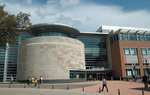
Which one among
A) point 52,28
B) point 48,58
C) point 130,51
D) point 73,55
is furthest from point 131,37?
point 48,58

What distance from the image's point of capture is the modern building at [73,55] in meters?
36.5

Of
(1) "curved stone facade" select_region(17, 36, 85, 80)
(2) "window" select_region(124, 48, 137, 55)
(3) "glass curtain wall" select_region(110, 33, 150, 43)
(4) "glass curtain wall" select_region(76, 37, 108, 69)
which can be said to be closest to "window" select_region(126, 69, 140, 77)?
(2) "window" select_region(124, 48, 137, 55)

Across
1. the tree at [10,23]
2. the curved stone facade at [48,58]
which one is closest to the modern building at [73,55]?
the curved stone facade at [48,58]

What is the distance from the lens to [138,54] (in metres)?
44.8

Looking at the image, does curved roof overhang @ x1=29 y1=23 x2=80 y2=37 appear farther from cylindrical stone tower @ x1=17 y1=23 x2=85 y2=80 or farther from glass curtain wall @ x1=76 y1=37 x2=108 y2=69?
glass curtain wall @ x1=76 y1=37 x2=108 y2=69

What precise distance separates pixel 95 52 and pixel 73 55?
1325 centimetres

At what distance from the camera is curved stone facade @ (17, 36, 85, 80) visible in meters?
35.7

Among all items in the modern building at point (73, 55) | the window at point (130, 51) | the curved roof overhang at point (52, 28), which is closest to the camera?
the modern building at point (73, 55)

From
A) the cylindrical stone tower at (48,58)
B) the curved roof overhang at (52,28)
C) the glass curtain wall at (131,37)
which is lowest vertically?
the cylindrical stone tower at (48,58)

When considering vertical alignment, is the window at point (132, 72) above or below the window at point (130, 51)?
below

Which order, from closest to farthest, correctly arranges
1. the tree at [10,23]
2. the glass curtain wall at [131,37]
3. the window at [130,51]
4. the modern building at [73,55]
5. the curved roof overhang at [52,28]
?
the tree at [10,23] → the modern building at [73,55] → the curved roof overhang at [52,28] → the window at [130,51] → the glass curtain wall at [131,37]

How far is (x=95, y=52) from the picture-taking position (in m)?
50.0

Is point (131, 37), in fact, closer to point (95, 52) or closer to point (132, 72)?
point (132, 72)

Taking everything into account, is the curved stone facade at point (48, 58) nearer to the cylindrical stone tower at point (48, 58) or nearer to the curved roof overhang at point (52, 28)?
the cylindrical stone tower at point (48, 58)
